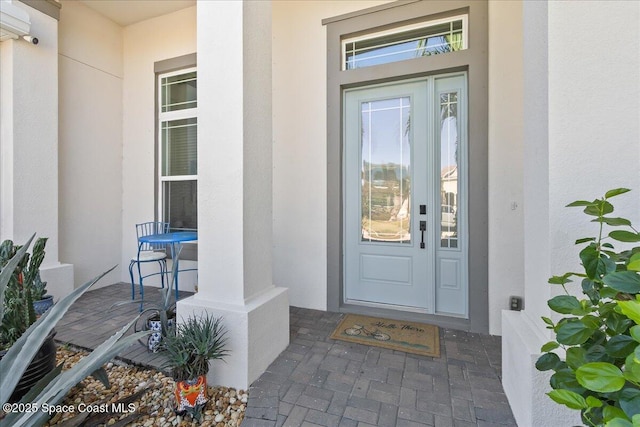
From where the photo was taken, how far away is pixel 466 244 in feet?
9.69

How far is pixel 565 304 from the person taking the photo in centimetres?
86

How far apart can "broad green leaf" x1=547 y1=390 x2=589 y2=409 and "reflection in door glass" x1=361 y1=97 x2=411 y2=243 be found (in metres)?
2.51

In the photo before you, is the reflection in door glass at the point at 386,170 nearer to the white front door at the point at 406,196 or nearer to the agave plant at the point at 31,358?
the white front door at the point at 406,196

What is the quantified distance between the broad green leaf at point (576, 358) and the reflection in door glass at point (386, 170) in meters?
2.38

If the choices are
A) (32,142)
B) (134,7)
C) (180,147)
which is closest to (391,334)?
(180,147)

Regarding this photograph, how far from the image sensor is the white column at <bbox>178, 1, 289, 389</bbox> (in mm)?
2012

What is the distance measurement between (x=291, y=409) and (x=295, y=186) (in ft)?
7.49

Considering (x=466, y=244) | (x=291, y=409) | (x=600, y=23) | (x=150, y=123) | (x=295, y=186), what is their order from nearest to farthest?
1. (x=600, y=23)
2. (x=291, y=409)
3. (x=466, y=244)
4. (x=295, y=186)
5. (x=150, y=123)

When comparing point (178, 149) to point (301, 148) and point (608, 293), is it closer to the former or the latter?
point (301, 148)

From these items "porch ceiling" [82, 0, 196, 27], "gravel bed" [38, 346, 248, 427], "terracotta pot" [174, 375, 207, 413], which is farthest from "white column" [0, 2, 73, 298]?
"terracotta pot" [174, 375, 207, 413]

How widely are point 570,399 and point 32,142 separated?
16.0ft

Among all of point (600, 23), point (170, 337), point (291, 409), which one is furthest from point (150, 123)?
point (600, 23)

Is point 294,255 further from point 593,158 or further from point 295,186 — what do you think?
point 593,158

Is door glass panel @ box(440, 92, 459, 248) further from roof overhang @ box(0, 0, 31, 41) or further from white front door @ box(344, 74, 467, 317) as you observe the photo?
roof overhang @ box(0, 0, 31, 41)
